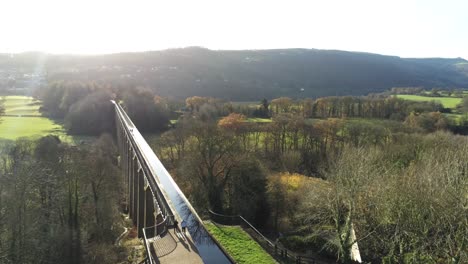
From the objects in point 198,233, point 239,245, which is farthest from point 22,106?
point 198,233

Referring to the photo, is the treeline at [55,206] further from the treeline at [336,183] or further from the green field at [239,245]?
the green field at [239,245]

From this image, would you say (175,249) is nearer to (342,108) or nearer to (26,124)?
(26,124)

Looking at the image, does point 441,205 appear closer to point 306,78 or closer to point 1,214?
point 1,214

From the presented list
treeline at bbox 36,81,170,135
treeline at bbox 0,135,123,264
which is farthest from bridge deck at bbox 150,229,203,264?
treeline at bbox 36,81,170,135

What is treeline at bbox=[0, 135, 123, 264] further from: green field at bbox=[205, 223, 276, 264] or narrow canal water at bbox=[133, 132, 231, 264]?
green field at bbox=[205, 223, 276, 264]

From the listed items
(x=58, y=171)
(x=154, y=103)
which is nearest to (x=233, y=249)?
(x=58, y=171)
